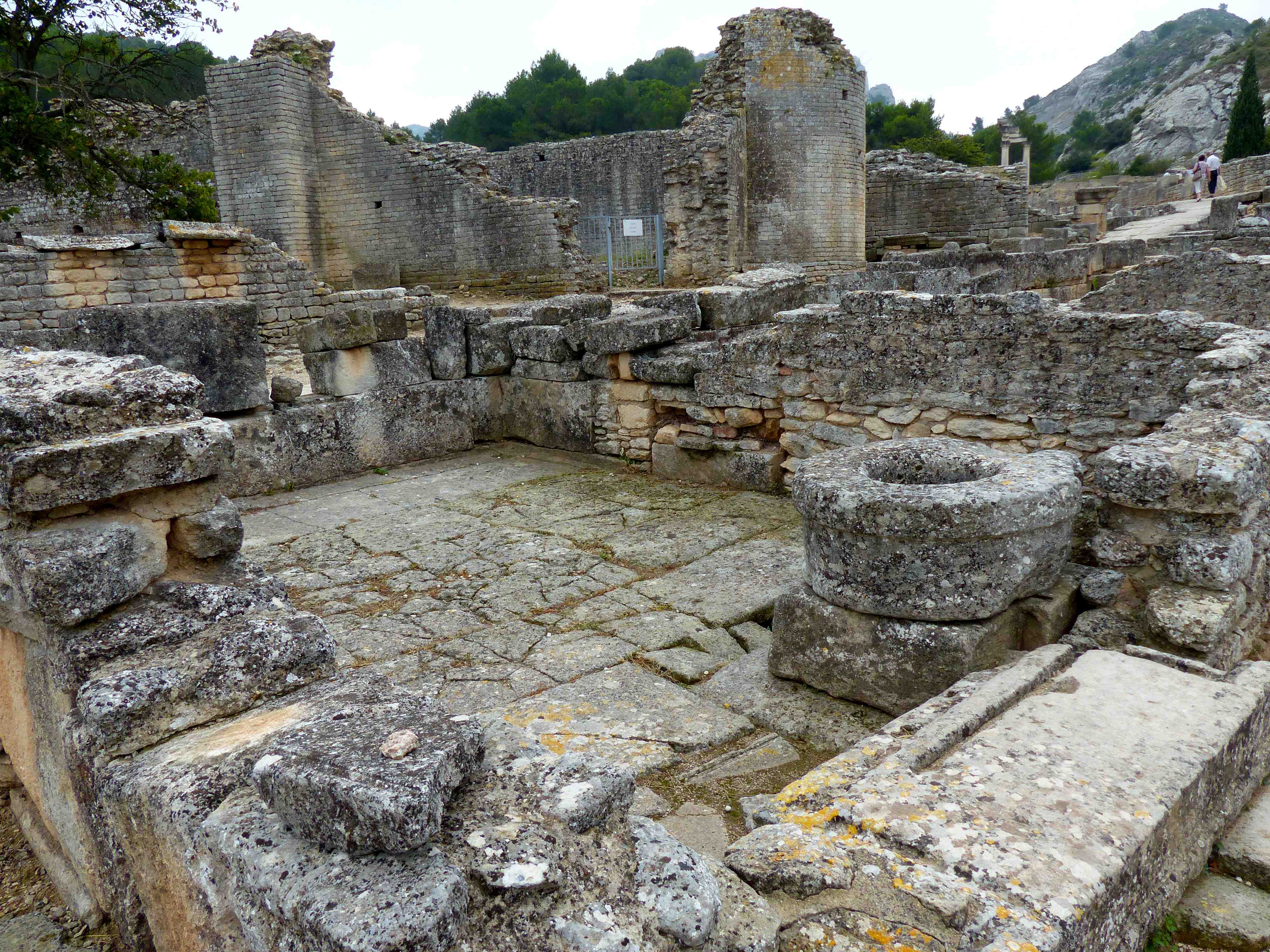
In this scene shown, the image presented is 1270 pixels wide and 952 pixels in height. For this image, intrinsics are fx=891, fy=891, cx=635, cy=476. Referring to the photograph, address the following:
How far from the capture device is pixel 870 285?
1062cm

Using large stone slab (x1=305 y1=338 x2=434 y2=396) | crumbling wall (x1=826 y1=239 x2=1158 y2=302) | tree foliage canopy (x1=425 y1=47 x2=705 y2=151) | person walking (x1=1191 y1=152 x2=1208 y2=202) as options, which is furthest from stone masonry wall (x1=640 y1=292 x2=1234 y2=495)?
tree foliage canopy (x1=425 y1=47 x2=705 y2=151)

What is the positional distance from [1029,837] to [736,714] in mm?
1471

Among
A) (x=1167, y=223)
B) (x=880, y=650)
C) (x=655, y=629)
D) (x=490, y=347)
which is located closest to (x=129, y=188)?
(x=490, y=347)

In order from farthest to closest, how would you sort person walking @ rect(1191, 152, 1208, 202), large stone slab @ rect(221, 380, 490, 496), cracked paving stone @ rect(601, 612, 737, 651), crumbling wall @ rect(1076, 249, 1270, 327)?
person walking @ rect(1191, 152, 1208, 202)
crumbling wall @ rect(1076, 249, 1270, 327)
large stone slab @ rect(221, 380, 490, 496)
cracked paving stone @ rect(601, 612, 737, 651)

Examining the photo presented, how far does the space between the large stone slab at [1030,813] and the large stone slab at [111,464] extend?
4.97 feet

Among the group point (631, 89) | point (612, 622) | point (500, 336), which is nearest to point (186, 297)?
point (500, 336)

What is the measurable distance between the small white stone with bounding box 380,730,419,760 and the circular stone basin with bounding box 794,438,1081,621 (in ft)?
6.01

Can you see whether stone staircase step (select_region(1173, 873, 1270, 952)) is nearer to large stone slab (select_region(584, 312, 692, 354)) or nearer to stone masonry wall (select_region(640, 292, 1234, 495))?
stone masonry wall (select_region(640, 292, 1234, 495))

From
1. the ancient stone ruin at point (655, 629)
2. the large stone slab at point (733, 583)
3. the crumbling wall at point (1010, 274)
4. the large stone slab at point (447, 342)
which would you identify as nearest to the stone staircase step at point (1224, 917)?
the ancient stone ruin at point (655, 629)

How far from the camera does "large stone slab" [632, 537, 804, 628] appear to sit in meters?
4.05

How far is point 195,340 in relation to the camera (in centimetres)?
599

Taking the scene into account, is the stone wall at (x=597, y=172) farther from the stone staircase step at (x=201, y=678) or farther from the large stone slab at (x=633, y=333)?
the stone staircase step at (x=201, y=678)

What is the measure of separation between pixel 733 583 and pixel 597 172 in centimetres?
2132

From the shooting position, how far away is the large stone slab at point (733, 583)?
4.05 m
